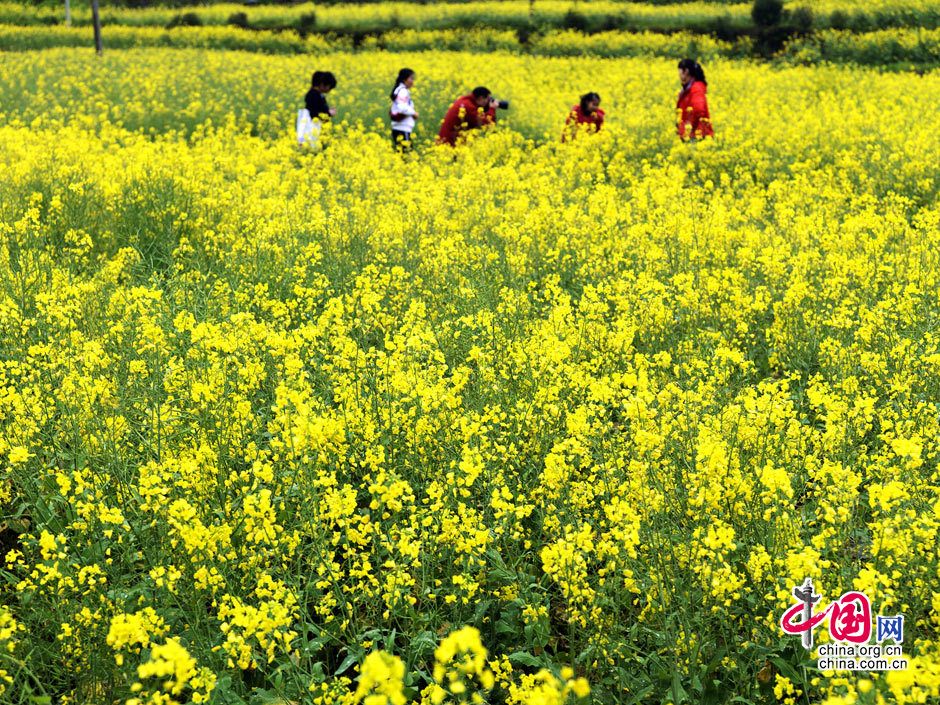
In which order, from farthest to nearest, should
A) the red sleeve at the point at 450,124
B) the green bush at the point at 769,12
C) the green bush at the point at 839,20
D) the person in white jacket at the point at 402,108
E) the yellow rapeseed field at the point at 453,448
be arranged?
the green bush at the point at 769,12, the green bush at the point at 839,20, the red sleeve at the point at 450,124, the person in white jacket at the point at 402,108, the yellow rapeseed field at the point at 453,448

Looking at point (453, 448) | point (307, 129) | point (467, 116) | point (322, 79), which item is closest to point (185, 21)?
point (467, 116)

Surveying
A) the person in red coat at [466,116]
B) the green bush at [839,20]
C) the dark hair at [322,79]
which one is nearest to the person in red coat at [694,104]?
the person in red coat at [466,116]

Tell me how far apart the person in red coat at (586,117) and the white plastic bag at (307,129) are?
11.9 feet

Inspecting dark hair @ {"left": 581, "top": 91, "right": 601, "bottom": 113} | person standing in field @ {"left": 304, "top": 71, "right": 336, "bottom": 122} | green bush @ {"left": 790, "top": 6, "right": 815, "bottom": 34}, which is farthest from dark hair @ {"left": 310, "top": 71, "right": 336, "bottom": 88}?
green bush @ {"left": 790, "top": 6, "right": 815, "bottom": 34}

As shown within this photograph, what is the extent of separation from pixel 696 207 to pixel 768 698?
20.6 feet

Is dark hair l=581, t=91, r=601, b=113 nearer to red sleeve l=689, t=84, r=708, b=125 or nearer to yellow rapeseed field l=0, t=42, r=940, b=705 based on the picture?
red sleeve l=689, t=84, r=708, b=125

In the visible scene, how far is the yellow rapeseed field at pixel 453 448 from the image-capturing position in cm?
311

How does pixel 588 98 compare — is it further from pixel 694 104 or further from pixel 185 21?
pixel 185 21

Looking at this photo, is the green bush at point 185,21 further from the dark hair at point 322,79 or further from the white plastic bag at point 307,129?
the dark hair at point 322,79

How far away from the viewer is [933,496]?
366 cm

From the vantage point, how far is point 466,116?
44.3ft

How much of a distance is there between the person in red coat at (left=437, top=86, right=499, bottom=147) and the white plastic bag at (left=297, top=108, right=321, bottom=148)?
187cm

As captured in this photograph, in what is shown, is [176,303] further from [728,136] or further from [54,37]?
[54,37]

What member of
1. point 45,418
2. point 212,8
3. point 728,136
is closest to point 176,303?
point 45,418
